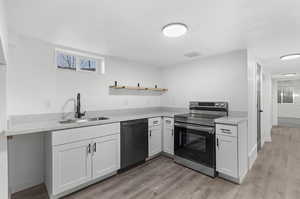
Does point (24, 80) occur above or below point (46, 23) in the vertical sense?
below

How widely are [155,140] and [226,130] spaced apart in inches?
56.5

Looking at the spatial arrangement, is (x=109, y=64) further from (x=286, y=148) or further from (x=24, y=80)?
(x=286, y=148)

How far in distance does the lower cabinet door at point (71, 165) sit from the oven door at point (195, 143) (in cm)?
166

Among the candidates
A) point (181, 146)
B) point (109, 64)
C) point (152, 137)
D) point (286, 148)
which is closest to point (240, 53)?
point (181, 146)

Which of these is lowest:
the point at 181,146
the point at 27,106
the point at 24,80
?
the point at 181,146

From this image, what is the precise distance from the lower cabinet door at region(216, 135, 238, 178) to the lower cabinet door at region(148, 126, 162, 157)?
4.05 ft

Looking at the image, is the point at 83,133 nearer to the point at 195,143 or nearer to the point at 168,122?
the point at 168,122

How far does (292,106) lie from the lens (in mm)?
6590

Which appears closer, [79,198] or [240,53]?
[79,198]

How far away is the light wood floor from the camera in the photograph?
6.40 ft

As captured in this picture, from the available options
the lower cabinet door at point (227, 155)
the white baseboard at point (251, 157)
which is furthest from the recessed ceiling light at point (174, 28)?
the white baseboard at point (251, 157)

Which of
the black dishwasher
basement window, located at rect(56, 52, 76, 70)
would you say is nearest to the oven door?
the black dishwasher

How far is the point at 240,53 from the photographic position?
105 inches

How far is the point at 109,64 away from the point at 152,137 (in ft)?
5.91
